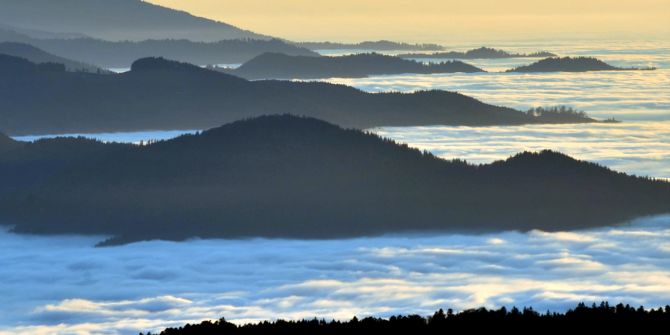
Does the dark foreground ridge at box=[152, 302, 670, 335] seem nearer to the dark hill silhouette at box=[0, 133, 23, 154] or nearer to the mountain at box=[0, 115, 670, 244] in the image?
the mountain at box=[0, 115, 670, 244]

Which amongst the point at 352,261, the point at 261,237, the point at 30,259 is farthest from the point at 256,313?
the point at 261,237

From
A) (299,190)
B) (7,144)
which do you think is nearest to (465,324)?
(299,190)

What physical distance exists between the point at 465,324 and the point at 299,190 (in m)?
64.8

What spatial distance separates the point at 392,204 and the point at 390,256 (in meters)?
21.0

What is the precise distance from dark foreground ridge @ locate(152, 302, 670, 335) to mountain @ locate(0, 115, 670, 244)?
5126cm

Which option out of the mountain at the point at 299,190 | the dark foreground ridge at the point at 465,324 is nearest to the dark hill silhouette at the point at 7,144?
the mountain at the point at 299,190

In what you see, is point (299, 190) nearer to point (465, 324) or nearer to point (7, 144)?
point (7, 144)

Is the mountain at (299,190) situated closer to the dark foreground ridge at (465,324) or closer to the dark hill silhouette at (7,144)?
the dark hill silhouette at (7,144)

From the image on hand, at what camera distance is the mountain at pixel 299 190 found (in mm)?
117250

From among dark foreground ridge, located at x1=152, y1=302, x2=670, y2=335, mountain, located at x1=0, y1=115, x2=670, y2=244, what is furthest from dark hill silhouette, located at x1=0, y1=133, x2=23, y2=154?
dark foreground ridge, located at x1=152, y1=302, x2=670, y2=335

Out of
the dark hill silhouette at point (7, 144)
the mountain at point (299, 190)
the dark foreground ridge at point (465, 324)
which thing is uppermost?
the dark hill silhouette at point (7, 144)

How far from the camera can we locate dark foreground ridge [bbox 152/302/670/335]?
6000 cm

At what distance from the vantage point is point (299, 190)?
126m

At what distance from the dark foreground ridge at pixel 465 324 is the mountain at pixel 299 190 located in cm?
5126
